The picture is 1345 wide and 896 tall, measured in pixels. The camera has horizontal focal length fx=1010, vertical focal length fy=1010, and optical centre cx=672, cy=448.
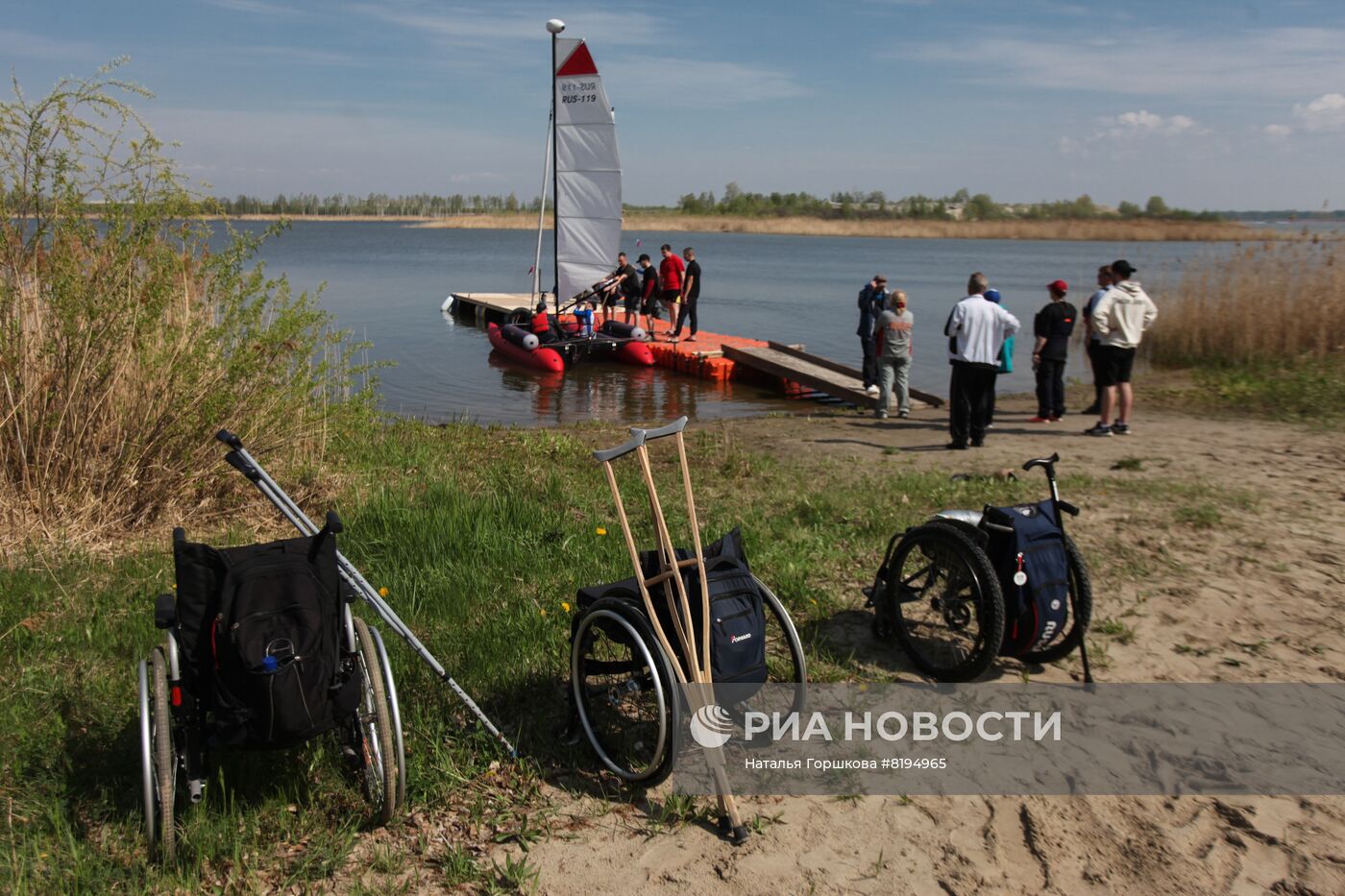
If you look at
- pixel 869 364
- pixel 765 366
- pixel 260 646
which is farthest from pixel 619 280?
pixel 260 646

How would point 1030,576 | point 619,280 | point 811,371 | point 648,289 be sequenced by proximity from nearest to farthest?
point 1030,576 → point 811,371 → point 619,280 → point 648,289

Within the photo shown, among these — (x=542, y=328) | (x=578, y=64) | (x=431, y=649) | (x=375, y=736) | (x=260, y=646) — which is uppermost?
(x=578, y=64)

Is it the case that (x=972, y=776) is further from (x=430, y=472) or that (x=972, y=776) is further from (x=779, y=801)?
(x=430, y=472)

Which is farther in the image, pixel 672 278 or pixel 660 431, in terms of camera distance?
pixel 672 278

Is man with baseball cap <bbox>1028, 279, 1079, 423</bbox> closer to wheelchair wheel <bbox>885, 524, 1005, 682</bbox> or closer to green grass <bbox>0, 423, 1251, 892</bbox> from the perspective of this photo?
green grass <bbox>0, 423, 1251, 892</bbox>

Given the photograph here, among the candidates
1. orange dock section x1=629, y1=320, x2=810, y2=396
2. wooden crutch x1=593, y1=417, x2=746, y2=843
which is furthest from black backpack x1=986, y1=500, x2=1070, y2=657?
orange dock section x1=629, y1=320, x2=810, y2=396

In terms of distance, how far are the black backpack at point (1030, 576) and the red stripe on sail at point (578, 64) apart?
17.4 meters

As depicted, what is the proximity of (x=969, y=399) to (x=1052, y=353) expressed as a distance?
2.54m

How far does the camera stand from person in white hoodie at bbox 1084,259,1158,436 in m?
10.7

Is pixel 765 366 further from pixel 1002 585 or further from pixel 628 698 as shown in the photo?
pixel 628 698

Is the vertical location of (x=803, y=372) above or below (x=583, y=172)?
below

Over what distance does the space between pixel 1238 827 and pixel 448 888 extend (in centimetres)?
283

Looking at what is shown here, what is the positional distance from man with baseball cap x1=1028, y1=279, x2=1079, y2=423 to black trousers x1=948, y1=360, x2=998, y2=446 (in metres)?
2.14

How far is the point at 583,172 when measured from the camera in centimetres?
2073
